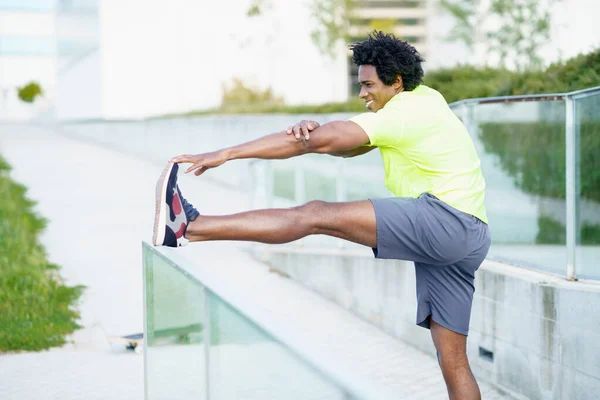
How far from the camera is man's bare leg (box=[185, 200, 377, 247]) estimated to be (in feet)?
12.0

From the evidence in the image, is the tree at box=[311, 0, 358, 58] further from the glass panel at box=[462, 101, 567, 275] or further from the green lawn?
the glass panel at box=[462, 101, 567, 275]

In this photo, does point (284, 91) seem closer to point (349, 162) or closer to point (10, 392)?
point (349, 162)

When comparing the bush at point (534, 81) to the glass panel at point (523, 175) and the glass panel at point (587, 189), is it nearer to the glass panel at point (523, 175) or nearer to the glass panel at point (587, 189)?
the glass panel at point (523, 175)

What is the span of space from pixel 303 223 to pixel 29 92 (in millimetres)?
58141

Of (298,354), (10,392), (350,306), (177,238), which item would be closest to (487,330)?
(350,306)

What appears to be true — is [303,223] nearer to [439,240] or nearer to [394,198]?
[394,198]

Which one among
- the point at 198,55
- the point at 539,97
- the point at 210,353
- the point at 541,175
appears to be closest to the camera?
the point at 210,353

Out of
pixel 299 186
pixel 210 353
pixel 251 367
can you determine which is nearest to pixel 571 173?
pixel 210 353

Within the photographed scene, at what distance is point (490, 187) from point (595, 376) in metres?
2.35

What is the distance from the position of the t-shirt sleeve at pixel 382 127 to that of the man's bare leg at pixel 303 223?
0.31 meters

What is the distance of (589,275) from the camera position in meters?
5.13

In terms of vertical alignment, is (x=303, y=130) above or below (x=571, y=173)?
above

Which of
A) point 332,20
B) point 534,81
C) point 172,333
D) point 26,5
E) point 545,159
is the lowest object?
point 172,333

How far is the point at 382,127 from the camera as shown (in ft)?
11.9
